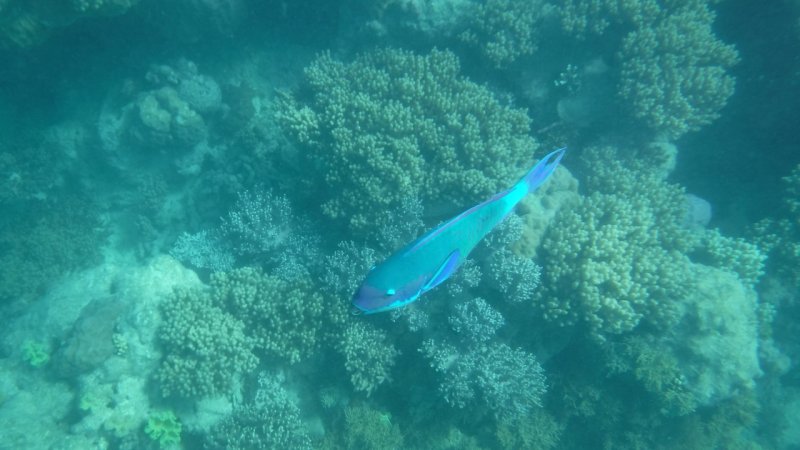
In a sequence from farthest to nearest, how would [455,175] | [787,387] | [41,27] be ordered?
[787,387]
[41,27]
[455,175]

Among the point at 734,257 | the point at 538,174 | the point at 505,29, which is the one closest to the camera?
the point at 538,174

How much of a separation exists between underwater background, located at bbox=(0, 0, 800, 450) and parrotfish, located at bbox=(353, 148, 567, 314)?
3.24 meters

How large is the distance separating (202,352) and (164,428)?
120 centimetres

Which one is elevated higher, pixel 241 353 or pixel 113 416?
pixel 241 353

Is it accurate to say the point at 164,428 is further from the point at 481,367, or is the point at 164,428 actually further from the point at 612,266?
the point at 612,266

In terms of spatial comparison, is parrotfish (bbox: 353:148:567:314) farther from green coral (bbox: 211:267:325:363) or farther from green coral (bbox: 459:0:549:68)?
green coral (bbox: 459:0:549:68)

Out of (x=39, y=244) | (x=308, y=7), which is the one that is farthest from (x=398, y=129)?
(x=39, y=244)

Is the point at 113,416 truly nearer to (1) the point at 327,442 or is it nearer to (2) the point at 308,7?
(1) the point at 327,442

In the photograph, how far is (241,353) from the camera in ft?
17.9

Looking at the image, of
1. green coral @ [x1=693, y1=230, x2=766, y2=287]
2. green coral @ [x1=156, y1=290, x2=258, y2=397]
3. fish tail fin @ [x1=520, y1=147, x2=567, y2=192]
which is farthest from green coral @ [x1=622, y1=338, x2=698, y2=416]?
green coral @ [x1=156, y1=290, x2=258, y2=397]

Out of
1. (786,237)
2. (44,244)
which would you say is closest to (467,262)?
(786,237)

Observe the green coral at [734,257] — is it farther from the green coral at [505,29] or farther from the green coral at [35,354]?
the green coral at [35,354]

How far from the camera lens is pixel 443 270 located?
197 cm

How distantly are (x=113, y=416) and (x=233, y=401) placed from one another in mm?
1585
